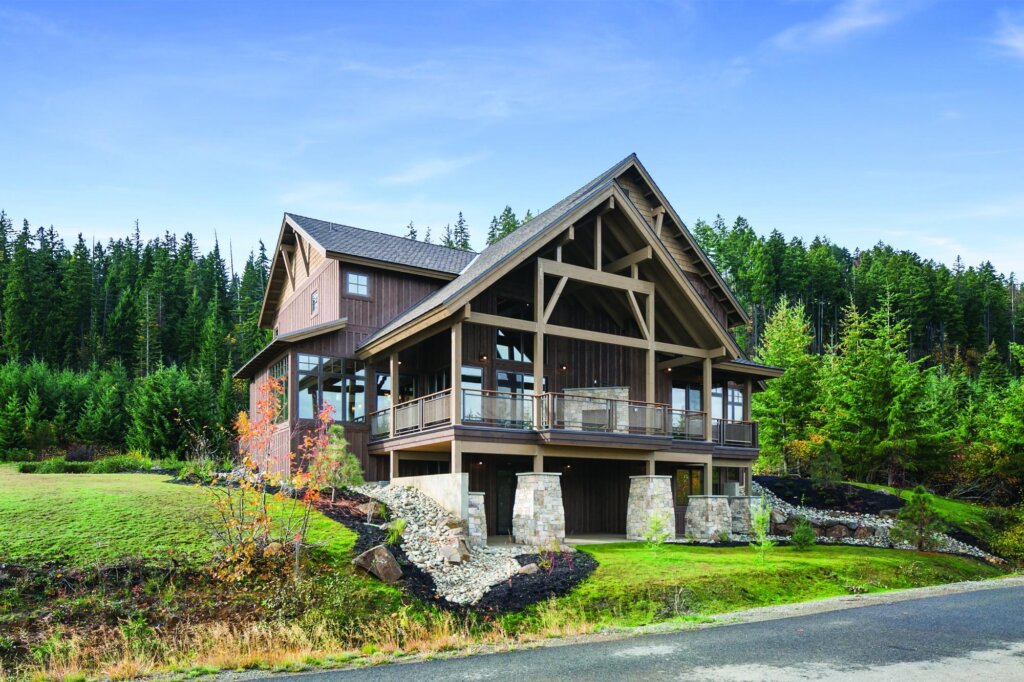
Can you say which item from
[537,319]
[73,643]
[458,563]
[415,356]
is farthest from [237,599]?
[415,356]

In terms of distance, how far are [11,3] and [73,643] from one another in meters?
13.8

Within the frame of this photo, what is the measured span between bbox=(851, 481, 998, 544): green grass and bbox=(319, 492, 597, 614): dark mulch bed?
51.4ft

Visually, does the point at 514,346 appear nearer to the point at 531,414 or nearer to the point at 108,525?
the point at 531,414

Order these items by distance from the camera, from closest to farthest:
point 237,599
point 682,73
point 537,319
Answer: point 237,599 < point 537,319 < point 682,73

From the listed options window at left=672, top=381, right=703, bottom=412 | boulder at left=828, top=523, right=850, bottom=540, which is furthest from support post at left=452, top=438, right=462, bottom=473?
boulder at left=828, top=523, right=850, bottom=540

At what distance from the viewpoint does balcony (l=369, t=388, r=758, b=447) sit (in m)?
19.5

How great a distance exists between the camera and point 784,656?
9.74 meters

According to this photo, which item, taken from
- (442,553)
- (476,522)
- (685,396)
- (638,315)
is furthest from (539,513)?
(685,396)

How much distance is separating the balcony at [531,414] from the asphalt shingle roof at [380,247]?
17.3ft

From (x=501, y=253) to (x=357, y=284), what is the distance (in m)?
Answer: 4.78

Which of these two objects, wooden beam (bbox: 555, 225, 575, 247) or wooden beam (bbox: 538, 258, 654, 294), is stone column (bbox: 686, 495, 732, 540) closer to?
wooden beam (bbox: 538, 258, 654, 294)

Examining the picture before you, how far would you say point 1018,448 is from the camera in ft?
104

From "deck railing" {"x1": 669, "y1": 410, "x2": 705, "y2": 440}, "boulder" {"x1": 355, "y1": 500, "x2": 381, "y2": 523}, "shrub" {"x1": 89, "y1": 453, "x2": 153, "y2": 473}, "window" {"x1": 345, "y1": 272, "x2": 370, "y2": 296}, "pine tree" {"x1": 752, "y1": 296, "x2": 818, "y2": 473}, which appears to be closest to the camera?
"boulder" {"x1": 355, "y1": 500, "x2": 381, "y2": 523}

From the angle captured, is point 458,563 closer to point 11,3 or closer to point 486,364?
point 486,364
